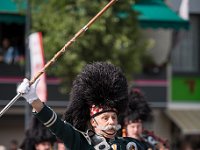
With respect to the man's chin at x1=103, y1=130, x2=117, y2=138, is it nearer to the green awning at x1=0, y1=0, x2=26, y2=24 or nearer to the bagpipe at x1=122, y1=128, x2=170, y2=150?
the bagpipe at x1=122, y1=128, x2=170, y2=150

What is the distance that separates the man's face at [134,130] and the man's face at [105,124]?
6.09 ft

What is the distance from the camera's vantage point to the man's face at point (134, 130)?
6703 mm

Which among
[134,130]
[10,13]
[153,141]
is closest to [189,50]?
[10,13]

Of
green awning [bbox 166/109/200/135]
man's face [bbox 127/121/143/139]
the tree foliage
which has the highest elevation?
the tree foliage

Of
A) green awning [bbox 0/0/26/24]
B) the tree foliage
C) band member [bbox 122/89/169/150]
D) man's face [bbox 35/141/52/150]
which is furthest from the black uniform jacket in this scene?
green awning [bbox 0/0/26/24]

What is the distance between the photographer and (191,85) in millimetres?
18859

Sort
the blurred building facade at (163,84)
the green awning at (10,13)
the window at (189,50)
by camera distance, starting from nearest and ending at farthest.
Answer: the green awning at (10,13) < the blurred building facade at (163,84) < the window at (189,50)

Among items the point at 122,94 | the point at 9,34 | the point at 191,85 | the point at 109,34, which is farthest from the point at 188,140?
the point at 122,94

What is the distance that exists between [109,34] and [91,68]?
7094mm

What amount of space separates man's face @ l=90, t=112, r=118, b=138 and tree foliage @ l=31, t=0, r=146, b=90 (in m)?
6.74

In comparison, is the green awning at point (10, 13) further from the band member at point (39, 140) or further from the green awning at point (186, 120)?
the band member at point (39, 140)

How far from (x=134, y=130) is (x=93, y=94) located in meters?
1.93

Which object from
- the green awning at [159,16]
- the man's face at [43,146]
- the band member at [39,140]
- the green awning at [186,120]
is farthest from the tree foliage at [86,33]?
the green awning at [186,120]

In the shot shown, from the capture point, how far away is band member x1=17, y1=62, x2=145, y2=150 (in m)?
4.77
